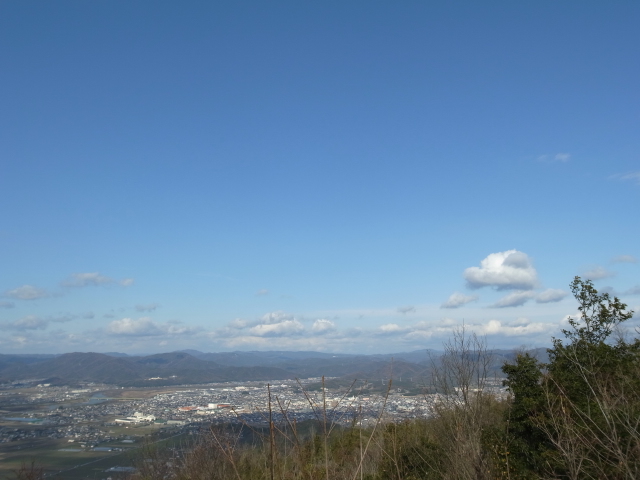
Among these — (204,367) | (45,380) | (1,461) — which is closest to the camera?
(1,461)

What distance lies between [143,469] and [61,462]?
2819 centimetres

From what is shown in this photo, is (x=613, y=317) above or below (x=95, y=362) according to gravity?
above

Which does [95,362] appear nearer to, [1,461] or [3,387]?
[3,387]

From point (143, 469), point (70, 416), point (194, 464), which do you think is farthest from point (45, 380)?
point (194, 464)

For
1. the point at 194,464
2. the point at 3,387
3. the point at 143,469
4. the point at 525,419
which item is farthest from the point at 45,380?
the point at 525,419

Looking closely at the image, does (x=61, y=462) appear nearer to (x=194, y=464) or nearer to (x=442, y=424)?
(x=194, y=464)

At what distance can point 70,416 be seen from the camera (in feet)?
255

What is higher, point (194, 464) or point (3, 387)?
point (194, 464)

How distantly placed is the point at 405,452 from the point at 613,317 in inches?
452

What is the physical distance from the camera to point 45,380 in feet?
474

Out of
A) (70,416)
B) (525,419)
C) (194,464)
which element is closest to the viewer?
(525,419)

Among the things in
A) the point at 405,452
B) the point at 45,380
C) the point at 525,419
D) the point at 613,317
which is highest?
the point at 613,317

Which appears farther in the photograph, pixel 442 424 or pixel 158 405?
pixel 158 405

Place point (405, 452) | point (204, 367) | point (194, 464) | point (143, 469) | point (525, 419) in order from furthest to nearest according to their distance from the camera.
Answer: point (204, 367), point (143, 469), point (405, 452), point (194, 464), point (525, 419)
